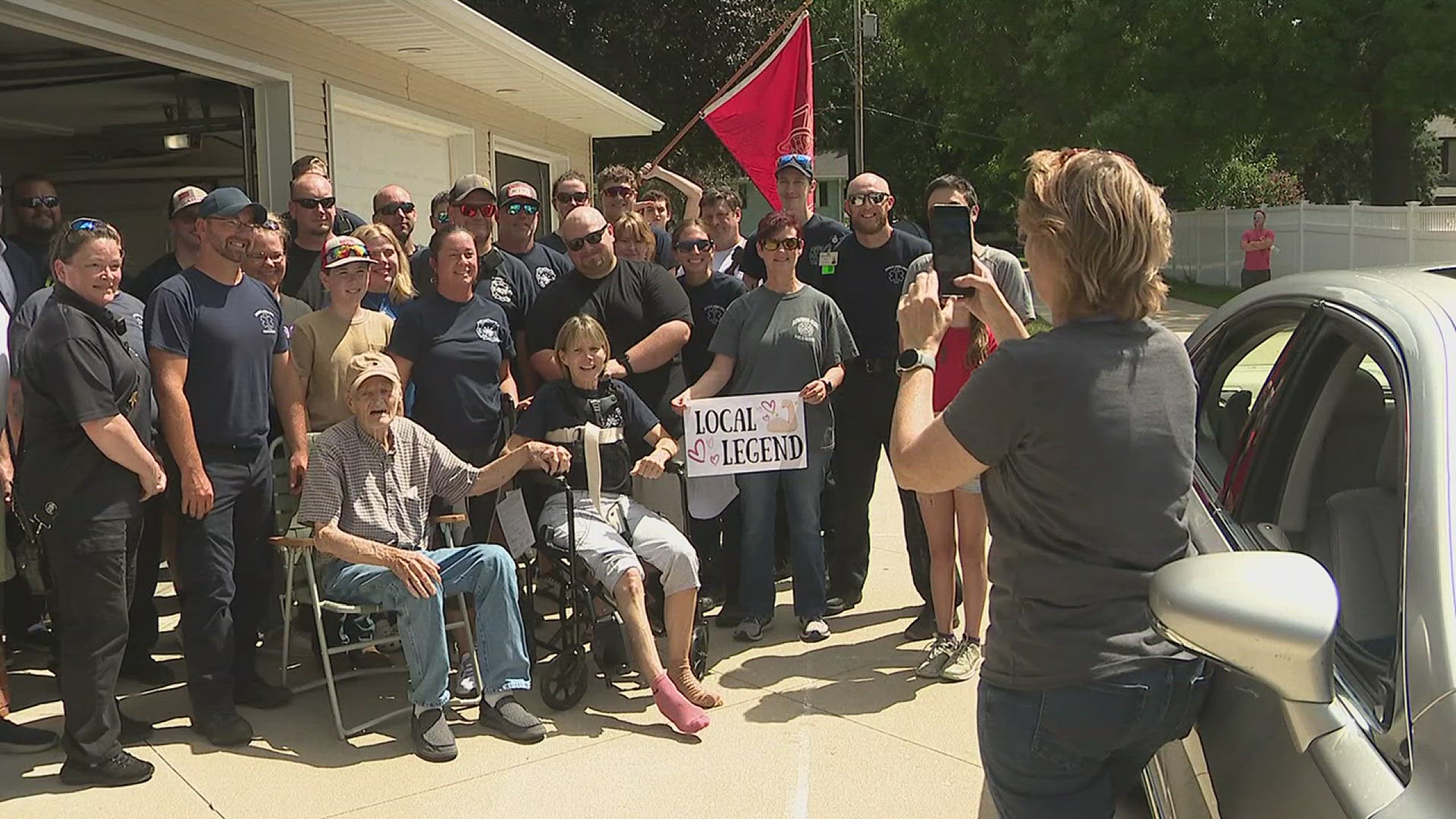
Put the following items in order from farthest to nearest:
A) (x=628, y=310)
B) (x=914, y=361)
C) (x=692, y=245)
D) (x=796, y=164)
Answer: (x=796, y=164), (x=692, y=245), (x=628, y=310), (x=914, y=361)

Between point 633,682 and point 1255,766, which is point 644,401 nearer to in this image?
point 633,682

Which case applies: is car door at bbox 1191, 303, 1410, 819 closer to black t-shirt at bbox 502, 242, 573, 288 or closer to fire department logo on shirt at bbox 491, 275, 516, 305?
fire department logo on shirt at bbox 491, 275, 516, 305

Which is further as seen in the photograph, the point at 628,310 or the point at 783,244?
the point at 628,310

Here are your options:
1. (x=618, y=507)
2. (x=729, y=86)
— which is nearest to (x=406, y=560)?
(x=618, y=507)

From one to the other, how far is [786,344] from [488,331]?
52.6 inches

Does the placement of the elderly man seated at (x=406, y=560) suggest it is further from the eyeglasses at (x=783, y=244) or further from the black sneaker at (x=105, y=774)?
the eyeglasses at (x=783, y=244)

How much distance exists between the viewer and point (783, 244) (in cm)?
567

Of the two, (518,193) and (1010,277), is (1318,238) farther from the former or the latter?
(1010,277)

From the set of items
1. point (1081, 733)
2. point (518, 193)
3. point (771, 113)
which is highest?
point (771, 113)

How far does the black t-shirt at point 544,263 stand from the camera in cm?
655

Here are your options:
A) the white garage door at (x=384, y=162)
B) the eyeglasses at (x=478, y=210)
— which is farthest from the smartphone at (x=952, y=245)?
the white garage door at (x=384, y=162)

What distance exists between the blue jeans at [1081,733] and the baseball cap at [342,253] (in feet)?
12.2

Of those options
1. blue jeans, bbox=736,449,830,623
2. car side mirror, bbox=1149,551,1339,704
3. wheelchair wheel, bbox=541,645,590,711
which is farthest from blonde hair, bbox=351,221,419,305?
car side mirror, bbox=1149,551,1339,704

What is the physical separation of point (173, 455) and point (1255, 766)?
382 centimetres
